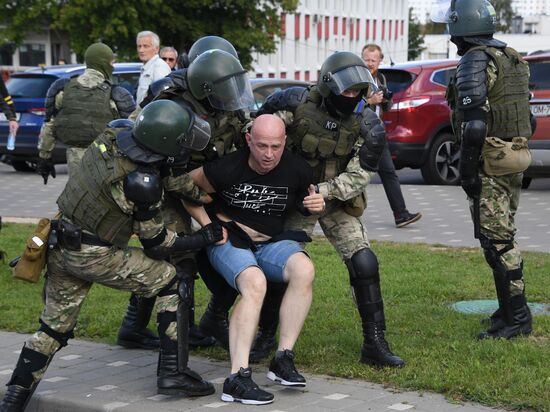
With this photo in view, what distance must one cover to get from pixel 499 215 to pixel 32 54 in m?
49.9

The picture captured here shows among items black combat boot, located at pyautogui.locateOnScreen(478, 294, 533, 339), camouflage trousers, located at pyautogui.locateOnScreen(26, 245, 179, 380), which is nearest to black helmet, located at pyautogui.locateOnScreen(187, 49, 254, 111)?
camouflage trousers, located at pyautogui.locateOnScreen(26, 245, 179, 380)

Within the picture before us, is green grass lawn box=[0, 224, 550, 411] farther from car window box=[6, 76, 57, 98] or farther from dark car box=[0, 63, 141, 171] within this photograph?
car window box=[6, 76, 57, 98]

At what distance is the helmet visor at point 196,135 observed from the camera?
18.0 ft

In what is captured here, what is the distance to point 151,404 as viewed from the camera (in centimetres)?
564

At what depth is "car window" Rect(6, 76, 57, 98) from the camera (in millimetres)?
17766

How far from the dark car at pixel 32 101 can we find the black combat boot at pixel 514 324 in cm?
1126

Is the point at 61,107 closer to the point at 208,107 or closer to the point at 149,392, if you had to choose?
the point at 208,107

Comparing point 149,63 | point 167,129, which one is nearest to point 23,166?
point 149,63

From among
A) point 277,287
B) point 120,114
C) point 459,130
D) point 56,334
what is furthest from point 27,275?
point 120,114

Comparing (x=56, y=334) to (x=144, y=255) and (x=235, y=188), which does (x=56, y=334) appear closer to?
(x=144, y=255)

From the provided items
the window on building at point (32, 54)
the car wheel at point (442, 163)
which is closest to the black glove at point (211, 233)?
the car wheel at point (442, 163)

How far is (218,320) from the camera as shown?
6.72m

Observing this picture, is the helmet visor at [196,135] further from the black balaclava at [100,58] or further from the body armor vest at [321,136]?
the black balaclava at [100,58]

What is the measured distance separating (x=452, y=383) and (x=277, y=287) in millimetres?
1208
